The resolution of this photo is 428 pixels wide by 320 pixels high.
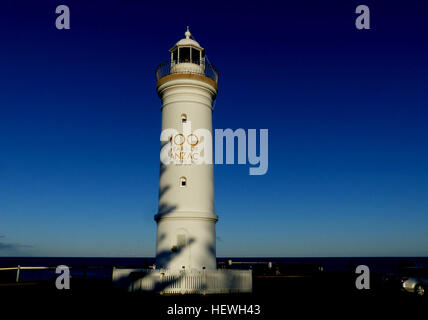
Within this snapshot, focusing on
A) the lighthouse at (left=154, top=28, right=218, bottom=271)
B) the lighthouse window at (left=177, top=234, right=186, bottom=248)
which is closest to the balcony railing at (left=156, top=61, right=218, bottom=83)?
the lighthouse at (left=154, top=28, right=218, bottom=271)

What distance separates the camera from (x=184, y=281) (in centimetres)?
1703

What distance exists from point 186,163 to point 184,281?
21.4 feet

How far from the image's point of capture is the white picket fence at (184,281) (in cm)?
1702

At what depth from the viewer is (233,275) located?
57.4ft

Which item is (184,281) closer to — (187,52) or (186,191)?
(186,191)

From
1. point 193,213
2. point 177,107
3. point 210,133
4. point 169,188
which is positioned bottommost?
point 193,213

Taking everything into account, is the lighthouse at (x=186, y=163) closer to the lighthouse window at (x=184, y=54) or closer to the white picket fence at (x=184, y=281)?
the lighthouse window at (x=184, y=54)

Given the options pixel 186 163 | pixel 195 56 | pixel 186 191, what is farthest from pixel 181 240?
pixel 195 56

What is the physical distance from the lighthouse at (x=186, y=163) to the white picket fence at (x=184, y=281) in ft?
4.87
